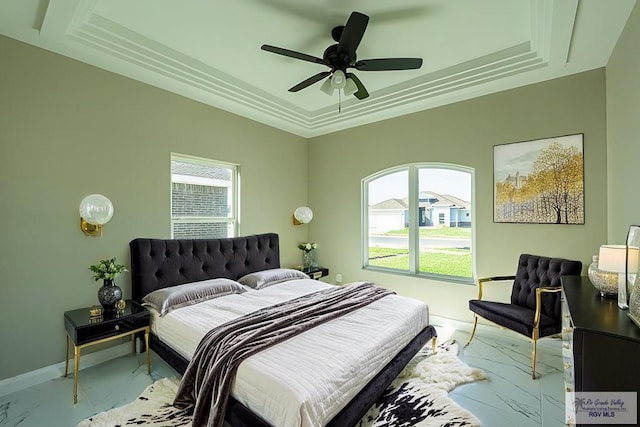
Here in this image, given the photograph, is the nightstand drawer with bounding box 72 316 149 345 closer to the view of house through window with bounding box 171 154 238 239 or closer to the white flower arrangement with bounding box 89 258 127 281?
the white flower arrangement with bounding box 89 258 127 281

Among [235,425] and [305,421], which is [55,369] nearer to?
[235,425]

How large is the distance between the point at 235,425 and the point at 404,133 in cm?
394

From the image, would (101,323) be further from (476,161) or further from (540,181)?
(540,181)

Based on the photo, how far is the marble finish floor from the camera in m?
2.11

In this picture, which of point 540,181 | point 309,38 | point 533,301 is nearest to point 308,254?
point 533,301

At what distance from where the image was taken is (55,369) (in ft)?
8.62

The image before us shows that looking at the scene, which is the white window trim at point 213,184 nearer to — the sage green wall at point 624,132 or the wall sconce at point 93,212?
the wall sconce at point 93,212

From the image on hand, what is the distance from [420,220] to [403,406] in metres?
2.60

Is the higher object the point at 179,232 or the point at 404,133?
the point at 404,133

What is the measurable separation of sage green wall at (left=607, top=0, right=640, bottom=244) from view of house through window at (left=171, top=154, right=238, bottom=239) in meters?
4.13

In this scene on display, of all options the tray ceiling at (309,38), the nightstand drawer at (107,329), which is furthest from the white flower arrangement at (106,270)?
the tray ceiling at (309,38)

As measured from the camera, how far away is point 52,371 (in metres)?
2.61

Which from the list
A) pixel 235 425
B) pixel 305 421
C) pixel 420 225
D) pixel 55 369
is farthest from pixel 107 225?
pixel 420 225

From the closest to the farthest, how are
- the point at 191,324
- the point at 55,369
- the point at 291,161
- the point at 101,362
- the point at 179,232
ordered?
the point at 191,324 → the point at 55,369 → the point at 101,362 → the point at 179,232 → the point at 291,161
